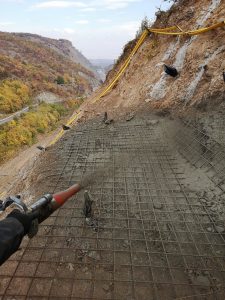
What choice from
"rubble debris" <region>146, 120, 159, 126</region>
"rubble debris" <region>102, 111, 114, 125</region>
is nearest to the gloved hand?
"rubble debris" <region>146, 120, 159, 126</region>

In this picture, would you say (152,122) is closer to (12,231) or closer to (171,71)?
(171,71)

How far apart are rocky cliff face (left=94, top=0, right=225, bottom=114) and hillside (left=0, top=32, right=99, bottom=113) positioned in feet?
50.0

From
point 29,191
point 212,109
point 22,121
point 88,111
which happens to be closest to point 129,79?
point 88,111

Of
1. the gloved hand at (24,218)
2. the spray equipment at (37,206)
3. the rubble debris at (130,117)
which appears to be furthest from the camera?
the rubble debris at (130,117)

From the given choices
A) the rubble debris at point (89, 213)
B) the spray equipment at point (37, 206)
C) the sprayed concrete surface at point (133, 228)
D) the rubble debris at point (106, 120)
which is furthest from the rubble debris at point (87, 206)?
the rubble debris at point (106, 120)

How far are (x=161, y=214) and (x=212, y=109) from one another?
322cm

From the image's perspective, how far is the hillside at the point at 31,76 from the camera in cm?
2670

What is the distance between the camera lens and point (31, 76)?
3353 cm

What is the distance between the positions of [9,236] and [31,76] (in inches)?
1315

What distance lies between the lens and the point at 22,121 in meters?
20.8

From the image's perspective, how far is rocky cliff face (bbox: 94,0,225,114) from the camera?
8.04 meters

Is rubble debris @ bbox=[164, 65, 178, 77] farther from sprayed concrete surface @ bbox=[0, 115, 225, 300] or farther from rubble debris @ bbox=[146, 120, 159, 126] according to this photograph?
sprayed concrete surface @ bbox=[0, 115, 225, 300]

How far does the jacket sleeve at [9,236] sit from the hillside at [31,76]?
892 inches

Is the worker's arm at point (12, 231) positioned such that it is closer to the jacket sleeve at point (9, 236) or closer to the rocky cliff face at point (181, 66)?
the jacket sleeve at point (9, 236)
